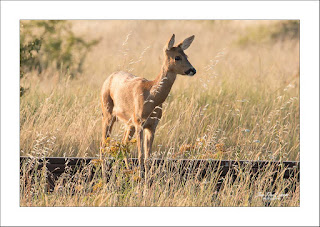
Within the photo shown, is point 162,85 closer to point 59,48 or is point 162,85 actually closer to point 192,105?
point 192,105

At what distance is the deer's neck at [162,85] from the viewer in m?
7.08

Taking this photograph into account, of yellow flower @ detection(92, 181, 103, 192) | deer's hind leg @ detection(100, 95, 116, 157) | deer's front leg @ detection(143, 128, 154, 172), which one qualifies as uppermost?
deer's hind leg @ detection(100, 95, 116, 157)

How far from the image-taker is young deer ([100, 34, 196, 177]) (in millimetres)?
7023

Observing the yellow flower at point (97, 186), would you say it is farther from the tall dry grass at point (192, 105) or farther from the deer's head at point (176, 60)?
the deer's head at point (176, 60)

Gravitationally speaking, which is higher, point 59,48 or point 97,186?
point 59,48

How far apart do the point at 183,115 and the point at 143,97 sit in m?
2.67

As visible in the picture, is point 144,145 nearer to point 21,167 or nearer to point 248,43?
point 21,167

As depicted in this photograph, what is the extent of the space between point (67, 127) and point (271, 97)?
4268 millimetres

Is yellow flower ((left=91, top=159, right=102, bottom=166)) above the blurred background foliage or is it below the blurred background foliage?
below

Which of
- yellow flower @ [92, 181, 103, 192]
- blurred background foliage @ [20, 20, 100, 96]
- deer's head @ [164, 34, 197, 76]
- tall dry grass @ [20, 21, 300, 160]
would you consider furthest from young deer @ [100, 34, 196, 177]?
blurred background foliage @ [20, 20, 100, 96]

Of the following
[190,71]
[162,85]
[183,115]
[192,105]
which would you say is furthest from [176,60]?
[192,105]

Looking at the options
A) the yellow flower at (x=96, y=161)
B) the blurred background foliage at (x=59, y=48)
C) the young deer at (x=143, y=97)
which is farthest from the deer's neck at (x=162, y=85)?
the blurred background foliage at (x=59, y=48)

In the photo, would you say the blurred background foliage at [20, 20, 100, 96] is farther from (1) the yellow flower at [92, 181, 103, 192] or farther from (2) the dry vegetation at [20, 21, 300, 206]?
(1) the yellow flower at [92, 181, 103, 192]

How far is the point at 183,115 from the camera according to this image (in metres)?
9.91
